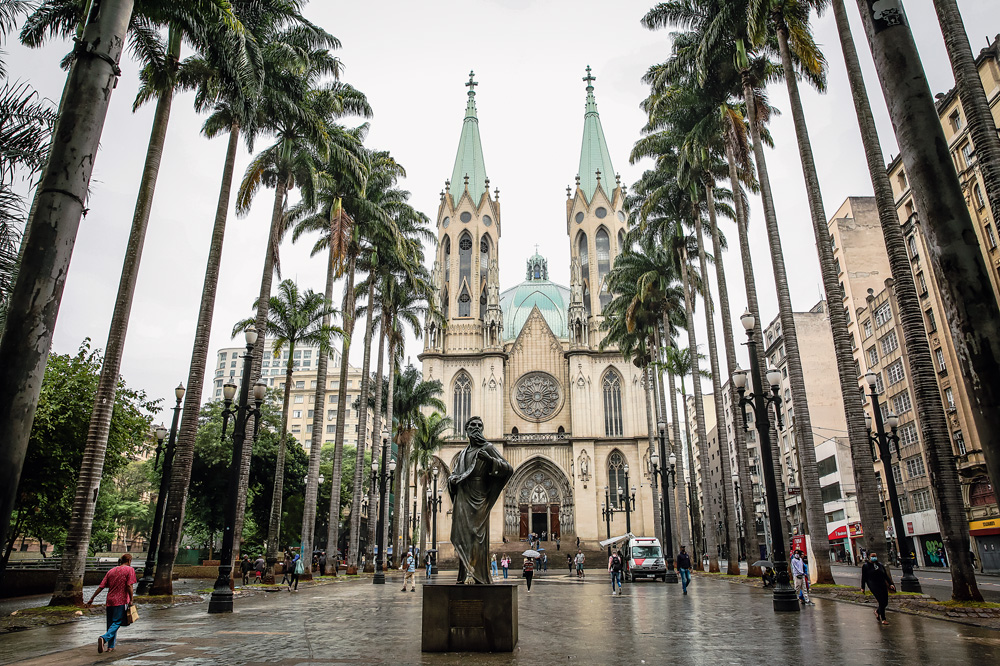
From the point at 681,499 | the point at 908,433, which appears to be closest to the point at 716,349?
the point at 681,499

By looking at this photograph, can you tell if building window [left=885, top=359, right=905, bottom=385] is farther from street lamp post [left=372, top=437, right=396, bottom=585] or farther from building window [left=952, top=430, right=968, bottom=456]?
street lamp post [left=372, top=437, right=396, bottom=585]

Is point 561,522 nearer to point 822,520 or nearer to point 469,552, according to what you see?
point 822,520

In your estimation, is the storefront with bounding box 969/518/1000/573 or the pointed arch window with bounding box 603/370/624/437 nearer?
the storefront with bounding box 969/518/1000/573

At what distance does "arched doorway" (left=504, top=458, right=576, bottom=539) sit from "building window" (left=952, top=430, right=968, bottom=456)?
2659cm

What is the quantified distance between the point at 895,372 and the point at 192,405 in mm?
41145

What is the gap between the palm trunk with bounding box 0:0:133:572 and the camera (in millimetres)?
4160

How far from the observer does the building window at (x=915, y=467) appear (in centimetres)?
3794

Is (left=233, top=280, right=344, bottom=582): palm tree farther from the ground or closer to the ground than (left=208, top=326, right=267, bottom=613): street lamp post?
farther from the ground

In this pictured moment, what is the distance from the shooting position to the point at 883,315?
4184 cm

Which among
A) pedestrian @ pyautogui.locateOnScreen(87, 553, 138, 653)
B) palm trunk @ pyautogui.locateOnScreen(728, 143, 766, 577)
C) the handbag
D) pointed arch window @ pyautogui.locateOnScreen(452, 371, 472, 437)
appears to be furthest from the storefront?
pedestrian @ pyautogui.locateOnScreen(87, 553, 138, 653)

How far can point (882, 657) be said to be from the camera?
695 centimetres

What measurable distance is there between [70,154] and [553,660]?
251 inches

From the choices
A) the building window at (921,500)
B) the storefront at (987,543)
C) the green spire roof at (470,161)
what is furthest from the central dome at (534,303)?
the storefront at (987,543)

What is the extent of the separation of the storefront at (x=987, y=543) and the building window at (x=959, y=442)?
3722 mm
